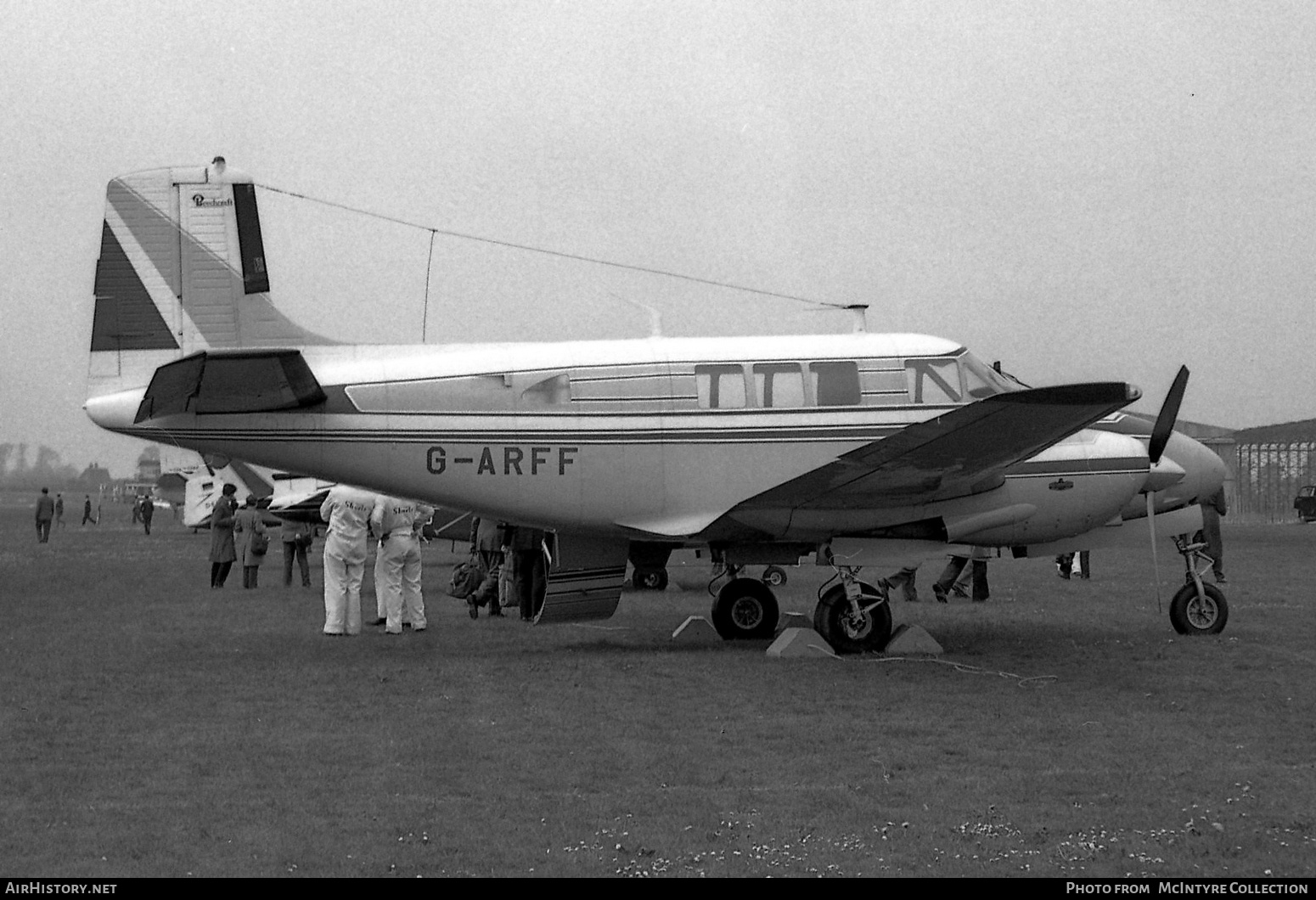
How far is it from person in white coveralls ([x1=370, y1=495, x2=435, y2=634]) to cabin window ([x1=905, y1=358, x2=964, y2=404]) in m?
6.25

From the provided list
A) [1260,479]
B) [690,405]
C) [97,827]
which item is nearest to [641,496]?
[690,405]

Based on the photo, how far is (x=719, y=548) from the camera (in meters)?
14.7

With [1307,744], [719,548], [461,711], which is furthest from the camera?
[719,548]

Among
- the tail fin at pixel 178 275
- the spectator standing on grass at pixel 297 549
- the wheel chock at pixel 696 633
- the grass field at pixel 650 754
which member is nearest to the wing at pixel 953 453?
the grass field at pixel 650 754

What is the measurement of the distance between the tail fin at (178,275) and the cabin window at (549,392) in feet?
7.47

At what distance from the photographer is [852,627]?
1393 cm

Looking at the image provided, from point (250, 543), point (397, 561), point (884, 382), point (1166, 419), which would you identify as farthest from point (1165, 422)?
point (250, 543)

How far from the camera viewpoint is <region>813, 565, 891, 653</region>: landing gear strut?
13.9m

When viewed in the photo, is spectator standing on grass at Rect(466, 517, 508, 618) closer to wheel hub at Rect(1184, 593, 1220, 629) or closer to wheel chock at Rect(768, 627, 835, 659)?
wheel chock at Rect(768, 627, 835, 659)

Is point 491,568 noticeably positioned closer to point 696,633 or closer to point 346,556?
point 346,556

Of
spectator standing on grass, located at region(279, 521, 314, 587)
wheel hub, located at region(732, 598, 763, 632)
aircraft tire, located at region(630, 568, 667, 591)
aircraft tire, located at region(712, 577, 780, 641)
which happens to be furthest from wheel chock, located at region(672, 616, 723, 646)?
spectator standing on grass, located at region(279, 521, 314, 587)

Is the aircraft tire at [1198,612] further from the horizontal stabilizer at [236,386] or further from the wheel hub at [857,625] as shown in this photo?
the horizontal stabilizer at [236,386]
